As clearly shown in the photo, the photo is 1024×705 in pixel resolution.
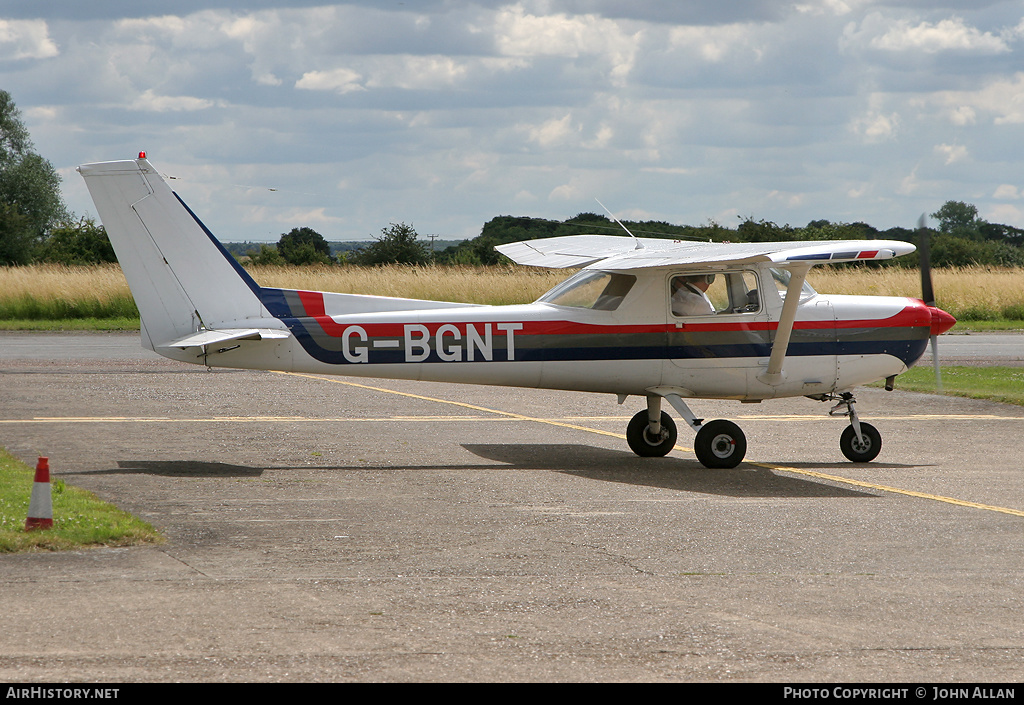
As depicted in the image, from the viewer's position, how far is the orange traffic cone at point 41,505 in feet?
25.6

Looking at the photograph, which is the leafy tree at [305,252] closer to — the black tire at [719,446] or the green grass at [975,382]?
the green grass at [975,382]

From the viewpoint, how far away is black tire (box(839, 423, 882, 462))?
1206cm

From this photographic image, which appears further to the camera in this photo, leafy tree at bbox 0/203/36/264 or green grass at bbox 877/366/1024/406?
leafy tree at bbox 0/203/36/264

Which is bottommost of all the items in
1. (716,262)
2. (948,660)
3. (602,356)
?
(948,660)

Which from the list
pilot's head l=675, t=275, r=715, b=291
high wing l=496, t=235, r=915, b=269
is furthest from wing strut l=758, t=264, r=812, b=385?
pilot's head l=675, t=275, r=715, b=291

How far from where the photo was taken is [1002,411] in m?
16.1

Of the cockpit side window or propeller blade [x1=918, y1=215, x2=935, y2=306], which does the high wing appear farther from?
propeller blade [x1=918, y1=215, x2=935, y2=306]

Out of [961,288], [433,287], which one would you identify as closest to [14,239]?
[433,287]

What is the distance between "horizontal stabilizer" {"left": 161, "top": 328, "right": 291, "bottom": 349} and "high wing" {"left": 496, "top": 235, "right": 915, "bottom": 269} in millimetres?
3436

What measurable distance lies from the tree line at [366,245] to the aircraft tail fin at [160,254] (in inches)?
821

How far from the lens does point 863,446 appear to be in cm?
1208
